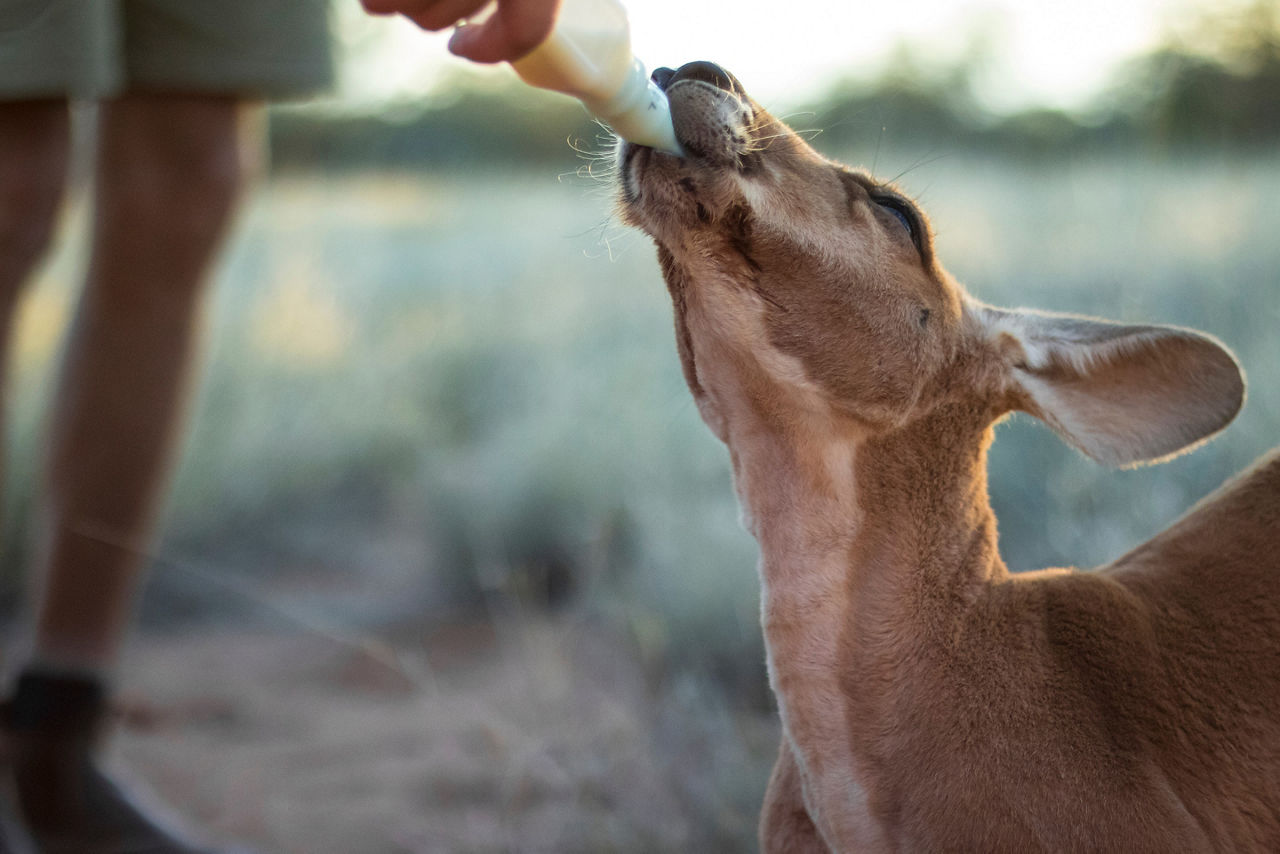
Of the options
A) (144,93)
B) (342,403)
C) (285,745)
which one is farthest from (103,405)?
(342,403)

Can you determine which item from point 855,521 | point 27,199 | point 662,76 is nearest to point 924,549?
point 855,521

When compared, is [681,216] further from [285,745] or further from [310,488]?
[310,488]

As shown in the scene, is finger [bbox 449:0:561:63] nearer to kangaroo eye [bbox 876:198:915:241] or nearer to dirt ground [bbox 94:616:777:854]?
kangaroo eye [bbox 876:198:915:241]

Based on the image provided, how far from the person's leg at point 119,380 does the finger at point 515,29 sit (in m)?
1.94

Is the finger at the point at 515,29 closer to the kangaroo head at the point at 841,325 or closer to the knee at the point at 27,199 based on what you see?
the kangaroo head at the point at 841,325

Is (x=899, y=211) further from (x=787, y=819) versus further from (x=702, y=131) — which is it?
(x=787, y=819)

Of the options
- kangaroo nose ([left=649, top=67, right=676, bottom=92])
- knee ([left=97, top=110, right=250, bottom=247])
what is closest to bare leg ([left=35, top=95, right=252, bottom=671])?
knee ([left=97, top=110, right=250, bottom=247])

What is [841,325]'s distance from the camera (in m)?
2.10

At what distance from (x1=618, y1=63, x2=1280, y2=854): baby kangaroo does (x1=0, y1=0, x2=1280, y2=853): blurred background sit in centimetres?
31

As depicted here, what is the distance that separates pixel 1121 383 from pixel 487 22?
1349mm

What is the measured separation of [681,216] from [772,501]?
541 mm

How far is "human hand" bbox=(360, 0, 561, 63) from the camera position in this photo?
1.58 meters

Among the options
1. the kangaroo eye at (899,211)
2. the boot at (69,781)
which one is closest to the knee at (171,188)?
the boot at (69,781)

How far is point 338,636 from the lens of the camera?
290 cm
